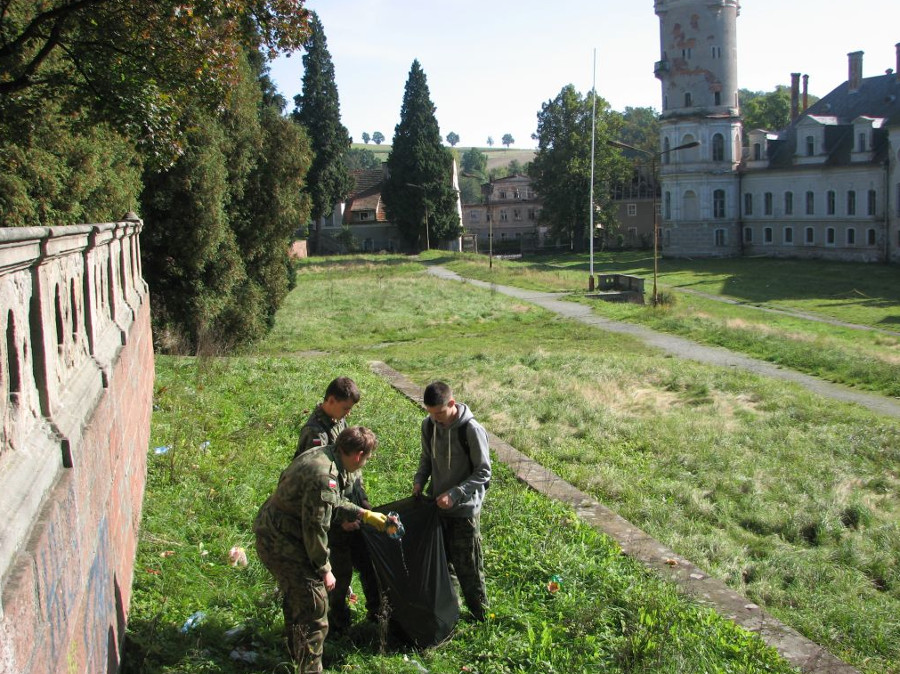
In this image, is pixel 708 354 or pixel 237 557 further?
pixel 708 354

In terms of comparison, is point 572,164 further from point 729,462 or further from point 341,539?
point 341,539

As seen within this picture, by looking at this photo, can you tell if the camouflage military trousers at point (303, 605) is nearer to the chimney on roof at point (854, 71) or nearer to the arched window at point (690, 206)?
the arched window at point (690, 206)

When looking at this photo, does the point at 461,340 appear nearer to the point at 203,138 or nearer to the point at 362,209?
the point at 203,138

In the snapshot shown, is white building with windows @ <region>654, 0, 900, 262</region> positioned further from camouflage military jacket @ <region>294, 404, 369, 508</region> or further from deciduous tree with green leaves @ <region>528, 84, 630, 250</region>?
camouflage military jacket @ <region>294, 404, 369, 508</region>

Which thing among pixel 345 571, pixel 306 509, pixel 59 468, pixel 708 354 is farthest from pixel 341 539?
pixel 708 354

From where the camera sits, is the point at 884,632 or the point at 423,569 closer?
the point at 423,569

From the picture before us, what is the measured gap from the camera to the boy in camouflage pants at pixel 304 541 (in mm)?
4545

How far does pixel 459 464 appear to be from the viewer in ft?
18.5

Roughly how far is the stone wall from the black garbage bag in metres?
1.57

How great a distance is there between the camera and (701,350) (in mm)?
22312

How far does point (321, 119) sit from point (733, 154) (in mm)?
30456

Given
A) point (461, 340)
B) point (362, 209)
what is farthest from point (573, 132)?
point (461, 340)

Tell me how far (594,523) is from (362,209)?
69.4m

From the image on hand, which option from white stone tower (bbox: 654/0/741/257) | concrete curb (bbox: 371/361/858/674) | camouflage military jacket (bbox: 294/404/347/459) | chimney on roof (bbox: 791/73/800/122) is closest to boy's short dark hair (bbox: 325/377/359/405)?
camouflage military jacket (bbox: 294/404/347/459)
